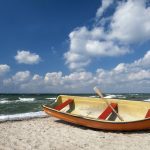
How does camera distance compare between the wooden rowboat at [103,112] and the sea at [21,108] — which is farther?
the sea at [21,108]

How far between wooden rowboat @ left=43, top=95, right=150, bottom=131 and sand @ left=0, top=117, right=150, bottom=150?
0.27 meters

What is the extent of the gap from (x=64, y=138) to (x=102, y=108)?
3.12 meters

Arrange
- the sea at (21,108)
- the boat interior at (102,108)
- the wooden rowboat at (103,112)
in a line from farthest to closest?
1. the sea at (21,108)
2. the boat interior at (102,108)
3. the wooden rowboat at (103,112)

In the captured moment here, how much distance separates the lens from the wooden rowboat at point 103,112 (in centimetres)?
893

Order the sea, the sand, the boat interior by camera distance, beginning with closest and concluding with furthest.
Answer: the sand
the boat interior
the sea

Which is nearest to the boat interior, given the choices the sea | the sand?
A: the sand

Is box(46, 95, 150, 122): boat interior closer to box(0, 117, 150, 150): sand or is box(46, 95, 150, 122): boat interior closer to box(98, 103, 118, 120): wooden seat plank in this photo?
box(98, 103, 118, 120): wooden seat plank

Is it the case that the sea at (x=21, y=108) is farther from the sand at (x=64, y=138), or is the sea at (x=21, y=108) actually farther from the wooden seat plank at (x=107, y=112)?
the wooden seat plank at (x=107, y=112)

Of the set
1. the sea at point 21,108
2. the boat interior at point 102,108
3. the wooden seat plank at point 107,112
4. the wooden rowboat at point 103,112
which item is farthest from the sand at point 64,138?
the sea at point 21,108

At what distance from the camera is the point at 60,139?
27.1ft

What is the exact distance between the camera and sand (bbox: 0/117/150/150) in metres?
7.46

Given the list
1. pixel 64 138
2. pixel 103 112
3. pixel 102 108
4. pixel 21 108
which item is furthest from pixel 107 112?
pixel 21 108

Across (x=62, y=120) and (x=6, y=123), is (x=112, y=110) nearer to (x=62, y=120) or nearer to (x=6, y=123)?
(x=62, y=120)

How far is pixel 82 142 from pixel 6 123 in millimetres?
4124
